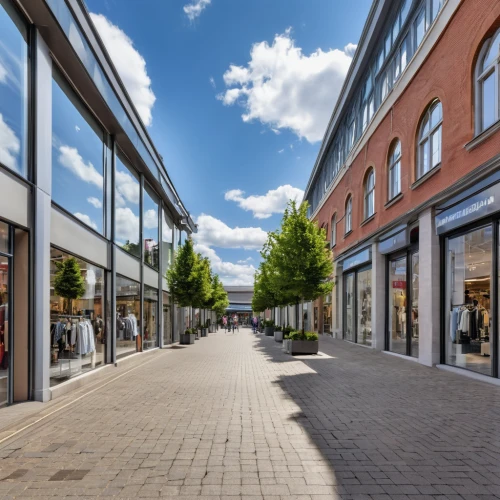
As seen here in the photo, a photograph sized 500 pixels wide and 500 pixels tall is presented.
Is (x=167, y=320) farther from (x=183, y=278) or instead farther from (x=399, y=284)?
(x=399, y=284)

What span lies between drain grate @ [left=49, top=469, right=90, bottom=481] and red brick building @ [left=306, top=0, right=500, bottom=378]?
8862 millimetres

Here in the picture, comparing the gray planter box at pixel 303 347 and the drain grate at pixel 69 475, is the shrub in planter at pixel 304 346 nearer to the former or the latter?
the gray planter box at pixel 303 347

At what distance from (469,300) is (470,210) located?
7.79ft

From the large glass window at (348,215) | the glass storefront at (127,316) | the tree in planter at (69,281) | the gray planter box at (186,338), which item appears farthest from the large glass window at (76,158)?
the large glass window at (348,215)

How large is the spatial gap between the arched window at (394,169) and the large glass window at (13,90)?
1293 centimetres

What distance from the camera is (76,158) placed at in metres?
11.1

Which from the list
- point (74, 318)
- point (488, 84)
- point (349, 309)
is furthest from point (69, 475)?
point (349, 309)

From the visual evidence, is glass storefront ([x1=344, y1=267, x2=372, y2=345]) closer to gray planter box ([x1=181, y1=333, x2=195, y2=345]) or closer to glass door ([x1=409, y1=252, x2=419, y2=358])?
glass door ([x1=409, y1=252, x2=419, y2=358])

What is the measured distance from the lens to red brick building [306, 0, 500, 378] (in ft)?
34.5

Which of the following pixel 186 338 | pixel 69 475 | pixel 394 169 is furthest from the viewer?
pixel 186 338

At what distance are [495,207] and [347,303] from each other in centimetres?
1616

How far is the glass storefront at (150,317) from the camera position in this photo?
19219 millimetres

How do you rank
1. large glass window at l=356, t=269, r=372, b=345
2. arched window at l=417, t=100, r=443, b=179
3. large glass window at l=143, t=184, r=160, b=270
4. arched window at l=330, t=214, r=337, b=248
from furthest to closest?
arched window at l=330, t=214, r=337, b=248
large glass window at l=356, t=269, r=372, b=345
large glass window at l=143, t=184, r=160, b=270
arched window at l=417, t=100, r=443, b=179

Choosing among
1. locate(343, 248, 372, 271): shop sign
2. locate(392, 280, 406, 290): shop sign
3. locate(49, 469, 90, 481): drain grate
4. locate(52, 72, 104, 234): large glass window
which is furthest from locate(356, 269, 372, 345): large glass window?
locate(49, 469, 90, 481): drain grate
